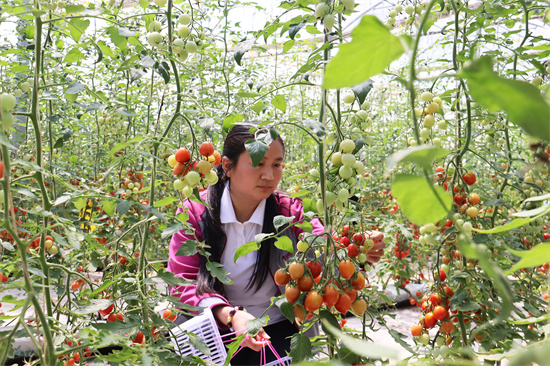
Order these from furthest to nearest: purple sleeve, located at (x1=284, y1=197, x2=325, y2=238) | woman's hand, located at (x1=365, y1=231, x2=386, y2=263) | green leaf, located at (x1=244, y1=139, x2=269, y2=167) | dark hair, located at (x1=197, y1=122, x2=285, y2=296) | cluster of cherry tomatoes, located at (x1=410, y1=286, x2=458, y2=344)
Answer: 1. purple sleeve, located at (x1=284, y1=197, x2=325, y2=238)
2. dark hair, located at (x1=197, y1=122, x2=285, y2=296)
3. woman's hand, located at (x1=365, y1=231, x2=386, y2=263)
4. cluster of cherry tomatoes, located at (x1=410, y1=286, x2=458, y2=344)
5. green leaf, located at (x1=244, y1=139, x2=269, y2=167)

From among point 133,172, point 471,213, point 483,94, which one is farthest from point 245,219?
point 483,94

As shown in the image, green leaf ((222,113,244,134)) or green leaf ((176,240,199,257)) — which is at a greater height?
green leaf ((222,113,244,134))

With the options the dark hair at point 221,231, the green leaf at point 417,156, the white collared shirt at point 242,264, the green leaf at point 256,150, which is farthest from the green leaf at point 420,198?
the white collared shirt at point 242,264

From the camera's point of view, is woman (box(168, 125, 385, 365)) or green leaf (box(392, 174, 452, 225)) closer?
green leaf (box(392, 174, 452, 225))

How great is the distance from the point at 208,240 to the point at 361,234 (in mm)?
852

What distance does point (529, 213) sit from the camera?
0.33 m

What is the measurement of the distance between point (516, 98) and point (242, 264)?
1.76 metres

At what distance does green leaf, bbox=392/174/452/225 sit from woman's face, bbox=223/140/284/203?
1.35m

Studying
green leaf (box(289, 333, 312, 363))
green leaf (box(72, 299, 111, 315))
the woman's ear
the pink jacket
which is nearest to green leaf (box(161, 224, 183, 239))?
green leaf (box(72, 299, 111, 315))

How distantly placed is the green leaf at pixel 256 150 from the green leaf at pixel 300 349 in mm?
341

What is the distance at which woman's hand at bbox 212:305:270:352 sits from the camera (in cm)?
118

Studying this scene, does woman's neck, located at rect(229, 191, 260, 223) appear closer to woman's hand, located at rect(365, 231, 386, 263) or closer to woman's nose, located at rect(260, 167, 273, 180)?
woman's nose, located at rect(260, 167, 273, 180)

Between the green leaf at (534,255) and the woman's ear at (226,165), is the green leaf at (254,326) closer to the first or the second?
the green leaf at (534,255)

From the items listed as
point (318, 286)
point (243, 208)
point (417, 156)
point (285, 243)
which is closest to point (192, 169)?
point (285, 243)
